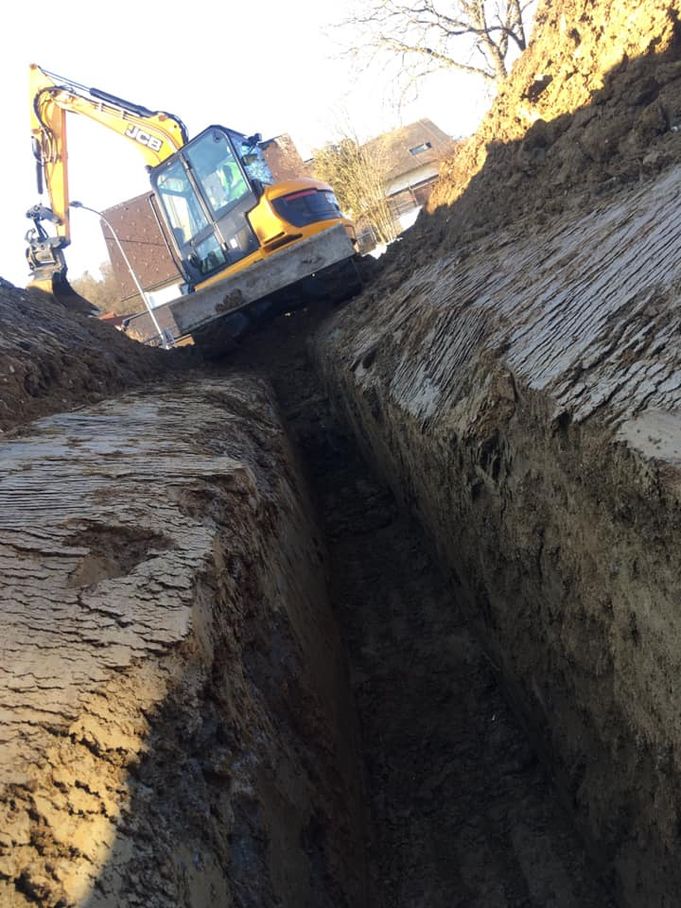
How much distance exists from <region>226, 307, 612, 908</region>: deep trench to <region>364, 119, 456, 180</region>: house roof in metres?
24.2

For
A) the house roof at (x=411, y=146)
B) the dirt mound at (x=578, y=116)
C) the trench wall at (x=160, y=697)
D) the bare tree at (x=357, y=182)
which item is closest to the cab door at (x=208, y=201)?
the dirt mound at (x=578, y=116)

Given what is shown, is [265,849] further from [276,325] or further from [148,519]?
[276,325]

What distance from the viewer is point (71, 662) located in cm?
165

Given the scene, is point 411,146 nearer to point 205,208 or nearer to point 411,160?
point 411,160

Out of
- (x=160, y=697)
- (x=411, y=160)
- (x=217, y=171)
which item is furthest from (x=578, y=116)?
(x=411, y=160)

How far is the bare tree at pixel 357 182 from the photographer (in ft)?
74.7

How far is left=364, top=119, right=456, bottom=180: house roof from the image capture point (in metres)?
27.2

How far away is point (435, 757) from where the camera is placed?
123 inches

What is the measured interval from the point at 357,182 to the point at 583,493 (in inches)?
892

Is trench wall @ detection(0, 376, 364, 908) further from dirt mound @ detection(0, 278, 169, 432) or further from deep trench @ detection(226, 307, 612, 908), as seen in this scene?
dirt mound @ detection(0, 278, 169, 432)

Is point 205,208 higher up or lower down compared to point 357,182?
lower down

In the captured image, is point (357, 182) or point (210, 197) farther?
point (357, 182)

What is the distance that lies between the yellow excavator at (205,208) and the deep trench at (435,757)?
160 inches

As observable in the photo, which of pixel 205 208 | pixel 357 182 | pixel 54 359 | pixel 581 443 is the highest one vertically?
pixel 357 182
